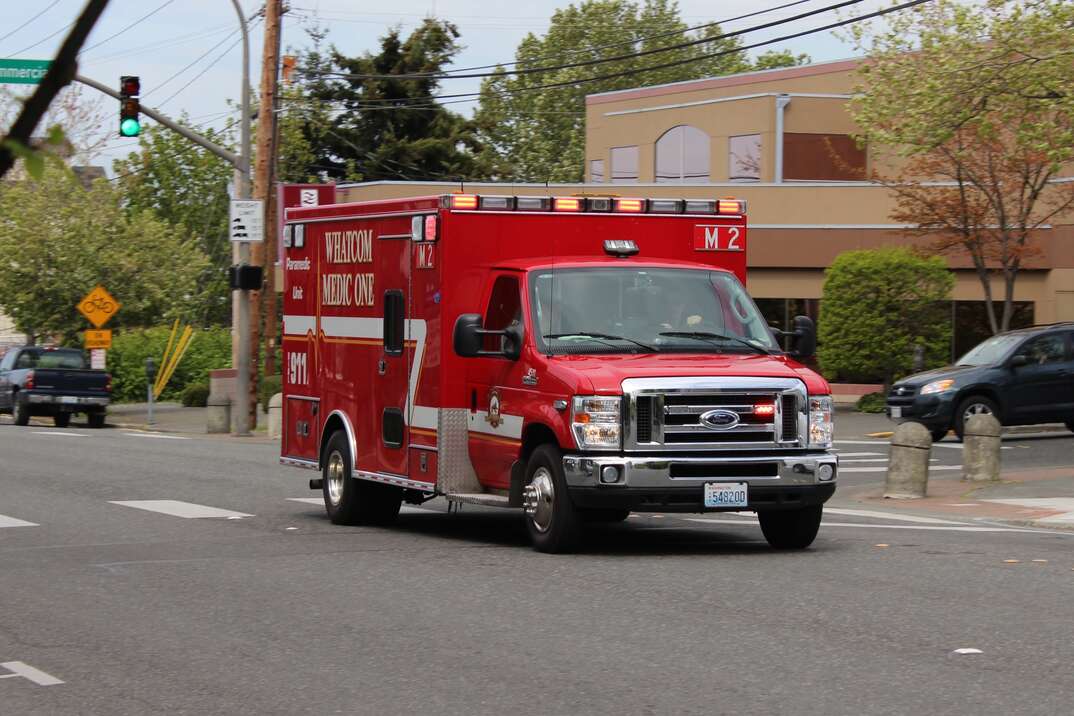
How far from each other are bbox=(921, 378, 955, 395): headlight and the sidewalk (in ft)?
15.0

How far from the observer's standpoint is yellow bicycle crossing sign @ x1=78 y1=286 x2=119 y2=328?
38406mm

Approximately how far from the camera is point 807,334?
1309 cm

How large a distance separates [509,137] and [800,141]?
39.4 m

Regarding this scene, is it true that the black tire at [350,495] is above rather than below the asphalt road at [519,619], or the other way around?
above

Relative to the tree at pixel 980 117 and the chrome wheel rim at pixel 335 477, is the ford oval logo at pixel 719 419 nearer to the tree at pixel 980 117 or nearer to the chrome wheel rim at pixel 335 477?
the chrome wheel rim at pixel 335 477

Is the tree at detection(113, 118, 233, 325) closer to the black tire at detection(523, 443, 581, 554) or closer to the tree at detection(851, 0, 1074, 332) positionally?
the tree at detection(851, 0, 1074, 332)

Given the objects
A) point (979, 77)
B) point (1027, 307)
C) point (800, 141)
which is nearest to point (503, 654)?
point (979, 77)

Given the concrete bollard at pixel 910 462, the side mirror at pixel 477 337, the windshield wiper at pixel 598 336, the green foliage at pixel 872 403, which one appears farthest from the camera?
the green foliage at pixel 872 403

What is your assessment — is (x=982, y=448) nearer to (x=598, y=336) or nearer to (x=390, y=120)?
(x=598, y=336)

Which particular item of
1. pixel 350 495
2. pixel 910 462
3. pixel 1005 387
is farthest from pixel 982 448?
pixel 350 495

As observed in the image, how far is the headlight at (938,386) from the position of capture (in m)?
25.8

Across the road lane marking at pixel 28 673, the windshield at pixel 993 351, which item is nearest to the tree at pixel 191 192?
the windshield at pixel 993 351

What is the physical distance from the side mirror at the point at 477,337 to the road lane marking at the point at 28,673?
4723 millimetres

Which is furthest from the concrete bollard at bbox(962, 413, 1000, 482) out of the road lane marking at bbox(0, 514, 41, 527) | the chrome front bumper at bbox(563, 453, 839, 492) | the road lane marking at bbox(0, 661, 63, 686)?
the road lane marking at bbox(0, 661, 63, 686)
